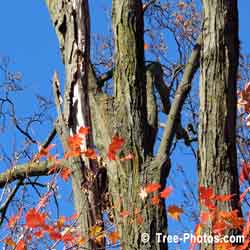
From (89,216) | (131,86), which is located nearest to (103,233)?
(89,216)

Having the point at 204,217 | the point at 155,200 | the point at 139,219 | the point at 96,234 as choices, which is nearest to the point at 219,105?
the point at 204,217

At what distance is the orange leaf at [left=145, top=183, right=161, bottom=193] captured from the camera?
4707mm

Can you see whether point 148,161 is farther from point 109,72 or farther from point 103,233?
point 109,72

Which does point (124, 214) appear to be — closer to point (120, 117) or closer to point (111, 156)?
point (111, 156)

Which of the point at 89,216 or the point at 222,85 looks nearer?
the point at 222,85

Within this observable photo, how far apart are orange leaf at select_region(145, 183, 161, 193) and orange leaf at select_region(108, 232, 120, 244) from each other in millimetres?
369

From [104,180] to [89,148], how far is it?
0.27 m

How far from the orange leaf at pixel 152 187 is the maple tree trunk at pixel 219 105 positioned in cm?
52

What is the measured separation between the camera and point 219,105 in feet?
14.0

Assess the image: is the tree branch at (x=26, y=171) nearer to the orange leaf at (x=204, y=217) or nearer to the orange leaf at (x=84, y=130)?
the orange leaf at (x=84, y=130)

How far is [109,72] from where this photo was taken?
621 cm

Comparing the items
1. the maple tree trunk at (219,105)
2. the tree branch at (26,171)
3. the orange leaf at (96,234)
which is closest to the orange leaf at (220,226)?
the maple tree trunk at (219,105)

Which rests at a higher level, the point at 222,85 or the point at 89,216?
the point at 222,85

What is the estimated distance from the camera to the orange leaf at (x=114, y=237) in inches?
190
